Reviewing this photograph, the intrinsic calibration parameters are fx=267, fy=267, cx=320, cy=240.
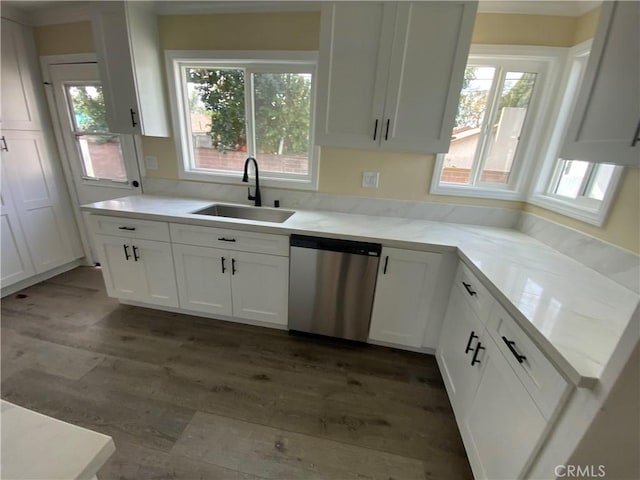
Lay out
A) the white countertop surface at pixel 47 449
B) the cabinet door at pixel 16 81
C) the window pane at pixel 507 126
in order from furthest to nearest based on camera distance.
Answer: the cabinet door at pixel 16 81
the window pane at pixel 507 126
the white countertop surface at pixel 47 449

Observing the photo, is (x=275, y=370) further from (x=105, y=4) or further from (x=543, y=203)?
(x=105, y=4)

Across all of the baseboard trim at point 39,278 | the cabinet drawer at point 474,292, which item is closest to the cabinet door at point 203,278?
the cabinet drawer at point 474,292

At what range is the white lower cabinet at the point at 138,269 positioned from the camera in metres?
2.16

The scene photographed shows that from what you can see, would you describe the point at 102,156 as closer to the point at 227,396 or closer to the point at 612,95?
the point at 227,396

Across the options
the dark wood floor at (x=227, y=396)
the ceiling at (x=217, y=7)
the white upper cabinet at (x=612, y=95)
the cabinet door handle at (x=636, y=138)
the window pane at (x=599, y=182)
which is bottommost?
the dark wood floor at (x=227, y=396)

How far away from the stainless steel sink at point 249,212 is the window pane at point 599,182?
204 centimetres

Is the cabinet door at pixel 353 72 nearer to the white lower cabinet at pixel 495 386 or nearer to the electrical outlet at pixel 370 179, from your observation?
the electrical outlet at pixel 370 179

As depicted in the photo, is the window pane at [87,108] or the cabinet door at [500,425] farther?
the window pane at [87,108]

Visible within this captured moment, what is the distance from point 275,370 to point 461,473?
3.81 ft

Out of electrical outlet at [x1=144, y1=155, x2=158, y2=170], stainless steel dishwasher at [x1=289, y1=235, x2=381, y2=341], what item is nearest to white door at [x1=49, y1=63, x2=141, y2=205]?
electrical outlet at [x1=144, y1=155, x2=158, y2=170]

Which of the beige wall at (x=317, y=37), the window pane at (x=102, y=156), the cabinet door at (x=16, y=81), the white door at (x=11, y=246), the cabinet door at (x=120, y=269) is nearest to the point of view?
the beige wall at (x=317, y=37)

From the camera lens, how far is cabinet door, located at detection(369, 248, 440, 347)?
1795mm

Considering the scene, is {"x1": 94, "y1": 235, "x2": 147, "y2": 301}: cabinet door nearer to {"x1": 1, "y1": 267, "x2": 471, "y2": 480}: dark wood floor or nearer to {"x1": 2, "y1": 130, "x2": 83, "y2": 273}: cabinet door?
{"x1": 1, "y1": 267, "x2": 471, "y2": 480}: dark wood floor

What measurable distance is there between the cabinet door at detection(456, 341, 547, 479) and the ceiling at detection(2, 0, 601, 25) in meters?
2.13
